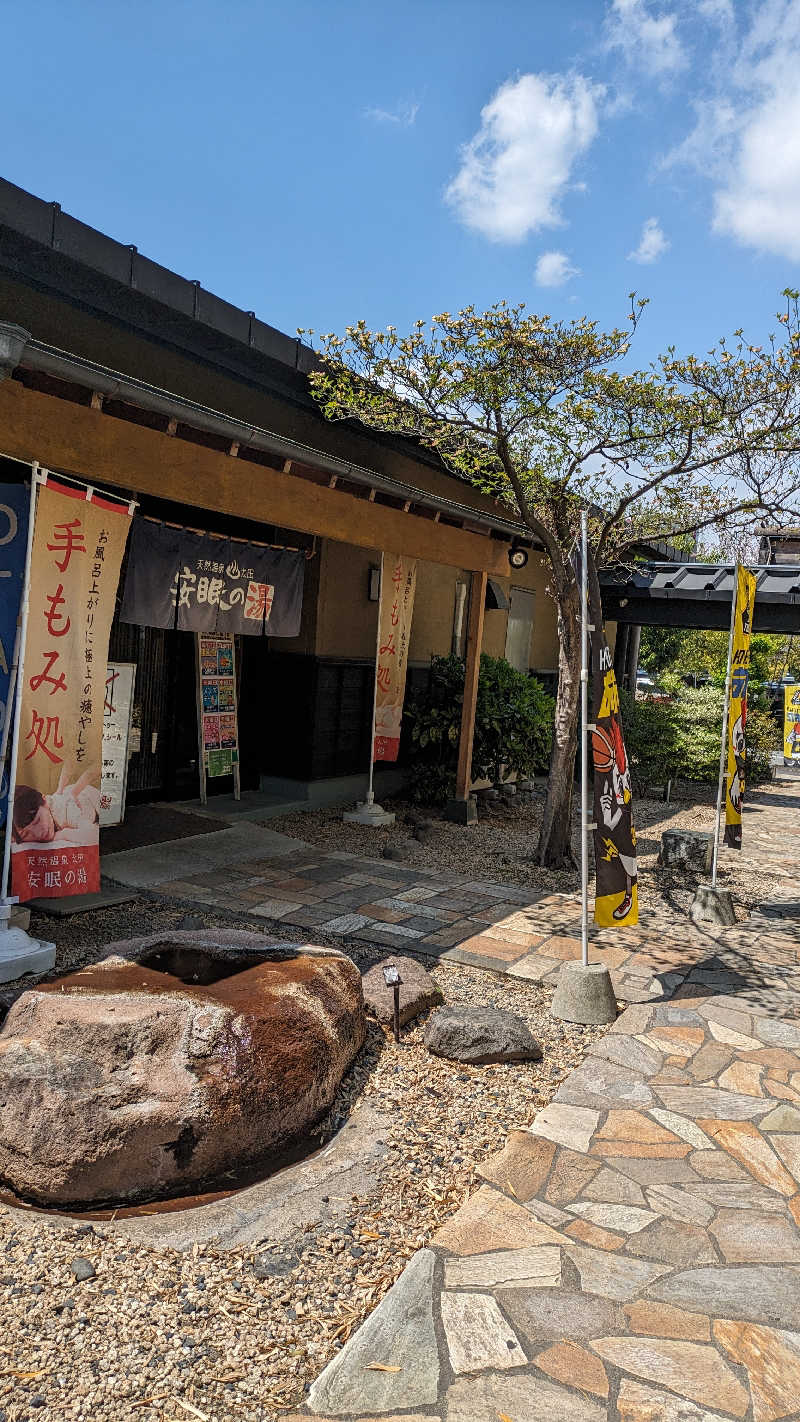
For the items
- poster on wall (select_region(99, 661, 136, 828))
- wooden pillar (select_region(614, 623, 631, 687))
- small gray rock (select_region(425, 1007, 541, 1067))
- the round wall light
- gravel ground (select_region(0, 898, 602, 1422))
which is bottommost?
gravel ground (select_region(0, 898, 602, 1422))

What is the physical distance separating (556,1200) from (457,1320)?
825 mm

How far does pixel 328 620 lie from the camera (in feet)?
35.2

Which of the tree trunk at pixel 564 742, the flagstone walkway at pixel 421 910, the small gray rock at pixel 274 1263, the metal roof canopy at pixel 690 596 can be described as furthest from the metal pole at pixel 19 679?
the metal roof canopy at pixel 690 596

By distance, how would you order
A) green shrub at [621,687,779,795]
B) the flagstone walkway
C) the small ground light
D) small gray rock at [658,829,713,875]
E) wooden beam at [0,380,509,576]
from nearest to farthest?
the small ground light < wooden beam at [0,380,509,576] < the flagstone walkway < small gray rock at [658,829,713,875] < green shrub at [621,687,779,795]

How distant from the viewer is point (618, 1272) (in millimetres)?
3088

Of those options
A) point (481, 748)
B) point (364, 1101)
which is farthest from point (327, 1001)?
point (481, 748)

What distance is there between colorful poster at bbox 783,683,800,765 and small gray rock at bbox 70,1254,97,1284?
19.6 m

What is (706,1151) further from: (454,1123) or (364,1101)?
(364,1101)

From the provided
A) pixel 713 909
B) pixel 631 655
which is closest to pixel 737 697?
pixel 713 909

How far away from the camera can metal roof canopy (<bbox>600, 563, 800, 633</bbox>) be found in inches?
578

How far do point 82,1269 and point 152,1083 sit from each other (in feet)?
2.04

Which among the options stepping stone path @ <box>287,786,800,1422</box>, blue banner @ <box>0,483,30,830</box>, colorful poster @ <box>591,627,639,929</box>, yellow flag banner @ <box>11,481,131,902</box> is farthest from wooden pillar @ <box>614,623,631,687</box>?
blue banner @ <box>0,483,30,830</box>

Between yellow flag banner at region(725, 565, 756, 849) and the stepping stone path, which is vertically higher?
yellow flag banner at region(725, 565, 756, 849)

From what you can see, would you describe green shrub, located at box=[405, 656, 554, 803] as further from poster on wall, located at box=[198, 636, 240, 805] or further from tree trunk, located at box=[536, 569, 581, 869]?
tree trunk, located at box=[536, 569, 581, 869]
